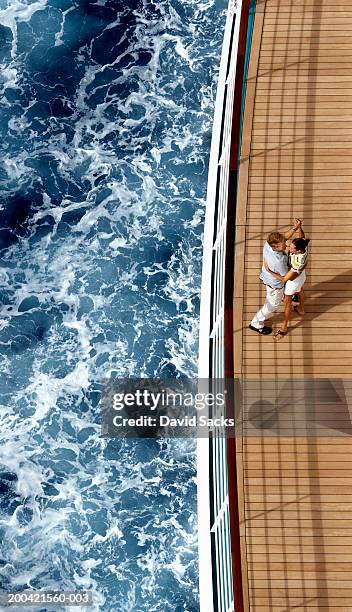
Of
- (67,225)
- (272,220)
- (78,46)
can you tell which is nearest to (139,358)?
(67,225)

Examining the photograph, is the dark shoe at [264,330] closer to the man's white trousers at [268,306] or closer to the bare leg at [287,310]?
the man's white trousers at [268,306]

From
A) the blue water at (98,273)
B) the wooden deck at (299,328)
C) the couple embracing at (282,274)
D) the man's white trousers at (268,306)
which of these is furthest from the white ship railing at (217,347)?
the blue water at (98,273)

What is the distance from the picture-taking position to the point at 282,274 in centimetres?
895

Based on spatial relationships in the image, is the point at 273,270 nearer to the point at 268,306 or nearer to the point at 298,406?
the point at 268,306

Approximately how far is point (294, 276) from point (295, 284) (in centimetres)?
19

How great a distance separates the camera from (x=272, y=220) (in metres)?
10.5

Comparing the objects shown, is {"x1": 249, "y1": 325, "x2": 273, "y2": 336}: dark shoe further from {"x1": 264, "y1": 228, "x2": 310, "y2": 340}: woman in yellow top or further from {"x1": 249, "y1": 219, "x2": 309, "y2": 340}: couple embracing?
{"x1": 264, "y1": 228, "x2": 310, "y2": 340}: woman in yellow top

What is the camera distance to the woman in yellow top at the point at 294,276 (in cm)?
845

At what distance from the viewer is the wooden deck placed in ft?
29.2

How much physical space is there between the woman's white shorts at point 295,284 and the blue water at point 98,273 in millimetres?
5416

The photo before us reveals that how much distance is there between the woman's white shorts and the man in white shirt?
83mm

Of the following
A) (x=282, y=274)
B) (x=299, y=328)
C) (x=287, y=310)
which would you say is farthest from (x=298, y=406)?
(x=282, y=274)

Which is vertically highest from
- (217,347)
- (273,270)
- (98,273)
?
(98,273)

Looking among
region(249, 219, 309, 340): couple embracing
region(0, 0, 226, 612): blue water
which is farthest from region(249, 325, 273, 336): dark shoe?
region(0, 0, 226, 612): blue water
